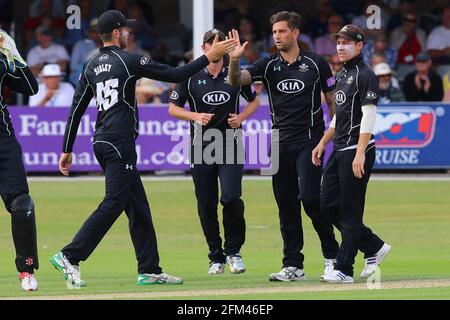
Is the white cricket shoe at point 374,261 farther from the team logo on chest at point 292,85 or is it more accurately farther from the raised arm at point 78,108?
the raised arm at point 78,108

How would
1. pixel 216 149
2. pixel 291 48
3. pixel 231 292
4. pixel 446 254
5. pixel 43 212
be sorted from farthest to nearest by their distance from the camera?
pixel 43 212, pixel 446 254, pixel 216 149, pixel 291 48, pixel 231 292

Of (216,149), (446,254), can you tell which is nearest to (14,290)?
(216,149)

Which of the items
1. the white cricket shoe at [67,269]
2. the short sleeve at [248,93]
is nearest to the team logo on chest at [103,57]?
the white cricket shoe at [67,269]

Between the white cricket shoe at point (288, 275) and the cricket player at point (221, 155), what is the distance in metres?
0.91

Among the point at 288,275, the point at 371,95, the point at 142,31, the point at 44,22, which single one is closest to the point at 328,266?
the point at 288,275

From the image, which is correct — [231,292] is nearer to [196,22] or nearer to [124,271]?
[124,271]

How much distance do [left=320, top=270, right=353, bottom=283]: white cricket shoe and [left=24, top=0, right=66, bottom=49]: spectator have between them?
51.4 ft

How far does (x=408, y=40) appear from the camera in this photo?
25781 millimetres

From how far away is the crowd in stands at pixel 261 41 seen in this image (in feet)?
77.2

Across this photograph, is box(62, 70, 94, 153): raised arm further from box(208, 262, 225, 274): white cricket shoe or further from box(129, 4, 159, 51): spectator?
box(129, 4, 159, 51): spectator

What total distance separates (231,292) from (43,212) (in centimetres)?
802

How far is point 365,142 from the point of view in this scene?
11180 millimetres

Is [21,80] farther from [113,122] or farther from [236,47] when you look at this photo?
[236,47]

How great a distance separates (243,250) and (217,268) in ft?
6.55
